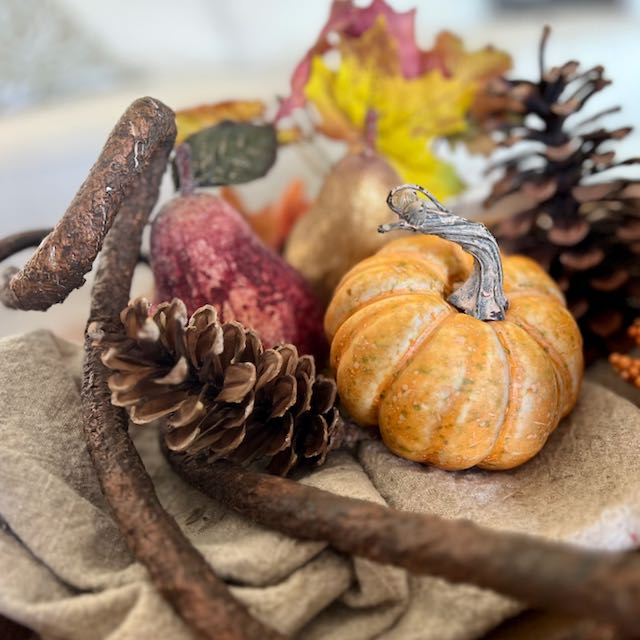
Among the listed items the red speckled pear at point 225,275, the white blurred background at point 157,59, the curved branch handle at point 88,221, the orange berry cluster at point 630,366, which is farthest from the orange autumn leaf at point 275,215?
the orange berry cluster at point 630,366

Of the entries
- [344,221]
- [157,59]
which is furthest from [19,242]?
[157,59]

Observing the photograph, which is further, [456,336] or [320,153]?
[320,153]

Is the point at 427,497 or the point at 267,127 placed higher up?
the point at 267,127

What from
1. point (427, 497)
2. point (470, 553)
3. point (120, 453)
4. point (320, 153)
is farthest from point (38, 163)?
point (470, 553)

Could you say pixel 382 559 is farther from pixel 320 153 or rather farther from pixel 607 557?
pixel 320 153

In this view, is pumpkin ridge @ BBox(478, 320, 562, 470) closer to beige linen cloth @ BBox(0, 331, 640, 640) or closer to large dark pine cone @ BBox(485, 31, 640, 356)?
beige linen cloth @ BBox(0, 331, 640, 640)

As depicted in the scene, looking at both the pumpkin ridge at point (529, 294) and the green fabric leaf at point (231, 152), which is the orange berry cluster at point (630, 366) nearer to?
the pumpkin ridge at point (529, 294)

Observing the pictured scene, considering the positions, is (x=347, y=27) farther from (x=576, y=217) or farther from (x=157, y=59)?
(x=157, y=59)
